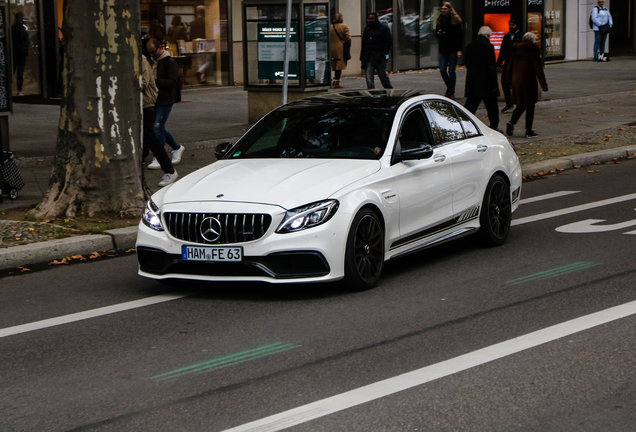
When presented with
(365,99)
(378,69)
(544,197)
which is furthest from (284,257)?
(378,69)

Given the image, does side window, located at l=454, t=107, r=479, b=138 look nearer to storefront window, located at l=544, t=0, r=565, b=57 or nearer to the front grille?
the front grille

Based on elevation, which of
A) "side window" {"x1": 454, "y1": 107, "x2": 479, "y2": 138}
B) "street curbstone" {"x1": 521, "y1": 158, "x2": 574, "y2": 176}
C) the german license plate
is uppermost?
"side window" {"x1": 454, "y1": 107, "x2": 479, "y2": 138}

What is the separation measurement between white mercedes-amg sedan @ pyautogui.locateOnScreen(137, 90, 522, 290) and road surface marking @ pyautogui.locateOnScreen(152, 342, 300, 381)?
3.68ft

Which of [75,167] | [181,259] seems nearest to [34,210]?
[75,167]

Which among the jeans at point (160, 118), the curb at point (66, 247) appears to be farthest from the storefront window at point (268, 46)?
the curb at point (66, 247)

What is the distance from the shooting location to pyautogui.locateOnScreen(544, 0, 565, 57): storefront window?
33875mm

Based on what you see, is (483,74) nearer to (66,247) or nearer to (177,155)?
(177,155)

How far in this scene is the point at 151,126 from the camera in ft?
42.3

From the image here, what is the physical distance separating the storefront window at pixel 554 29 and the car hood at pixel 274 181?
27890 millimetres

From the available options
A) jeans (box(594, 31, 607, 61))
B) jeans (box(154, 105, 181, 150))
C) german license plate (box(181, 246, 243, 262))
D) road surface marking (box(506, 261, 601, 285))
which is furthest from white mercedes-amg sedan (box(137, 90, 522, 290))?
jeans (box(594, 31, 607, 61))

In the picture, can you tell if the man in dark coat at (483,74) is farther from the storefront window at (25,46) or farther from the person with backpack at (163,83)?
the storefront window at (25,46)

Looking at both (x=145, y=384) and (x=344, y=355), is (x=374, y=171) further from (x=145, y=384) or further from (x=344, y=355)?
(x=145, y=384)

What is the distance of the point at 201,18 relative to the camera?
26.2 metres

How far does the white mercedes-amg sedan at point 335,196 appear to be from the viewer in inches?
268
